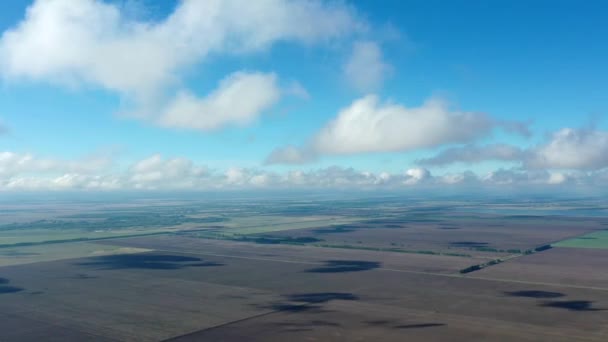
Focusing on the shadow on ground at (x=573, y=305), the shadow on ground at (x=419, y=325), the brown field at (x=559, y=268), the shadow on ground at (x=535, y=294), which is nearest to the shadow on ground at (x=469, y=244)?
the brown field at (x=559, y=268)

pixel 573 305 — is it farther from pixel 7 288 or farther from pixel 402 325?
pixel 7 288

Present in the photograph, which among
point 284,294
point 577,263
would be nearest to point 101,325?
point 284,294

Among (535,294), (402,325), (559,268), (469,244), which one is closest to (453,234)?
(469,244)

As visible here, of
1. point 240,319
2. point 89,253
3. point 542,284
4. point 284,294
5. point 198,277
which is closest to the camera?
point 240,319

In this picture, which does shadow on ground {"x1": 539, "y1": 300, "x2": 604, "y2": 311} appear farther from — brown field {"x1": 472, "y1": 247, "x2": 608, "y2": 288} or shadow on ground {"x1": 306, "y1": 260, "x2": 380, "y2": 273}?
shadow on ground {"x1": 306, "y1": 260, "x2": 380, "y2": 273}

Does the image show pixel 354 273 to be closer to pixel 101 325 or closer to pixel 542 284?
pixel 542 284
